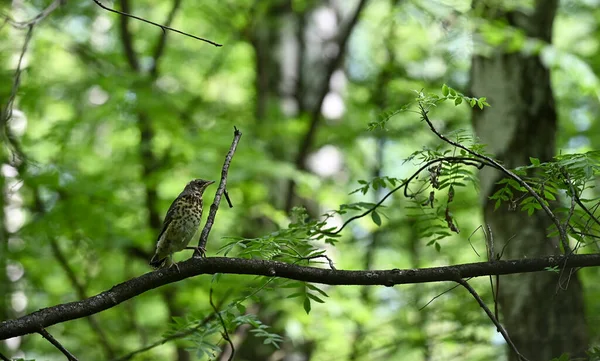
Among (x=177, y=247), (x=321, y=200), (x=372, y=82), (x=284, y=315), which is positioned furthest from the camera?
(x=372, y=82)

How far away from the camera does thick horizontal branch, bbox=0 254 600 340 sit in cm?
237

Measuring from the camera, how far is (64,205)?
680 centimetres

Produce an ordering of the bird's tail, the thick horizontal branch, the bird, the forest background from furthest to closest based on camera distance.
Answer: the forest background
the bird's tail
the bird
the thick horizontal branch

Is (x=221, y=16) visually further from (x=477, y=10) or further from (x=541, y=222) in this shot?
(x=541, y=222)

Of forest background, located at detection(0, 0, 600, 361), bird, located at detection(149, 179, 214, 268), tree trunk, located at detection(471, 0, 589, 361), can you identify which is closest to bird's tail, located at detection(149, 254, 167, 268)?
bird, located at detection(149, 179, 214, 268)

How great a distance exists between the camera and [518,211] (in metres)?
4.81

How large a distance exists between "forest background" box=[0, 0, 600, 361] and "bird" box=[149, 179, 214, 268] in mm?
357

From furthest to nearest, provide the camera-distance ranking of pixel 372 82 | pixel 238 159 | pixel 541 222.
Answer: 1. pixel 372 82
2. pixel 238 159
3. pixel 541 222

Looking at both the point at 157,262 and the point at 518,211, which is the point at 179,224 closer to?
the point at 157,262

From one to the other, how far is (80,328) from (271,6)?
534cm

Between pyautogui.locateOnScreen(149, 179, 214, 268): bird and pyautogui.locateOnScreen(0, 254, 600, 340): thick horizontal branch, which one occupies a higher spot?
pyautogui.locateOnScreen(149, 179, 214, 268): bird

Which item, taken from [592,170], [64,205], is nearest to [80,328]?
[64,205]

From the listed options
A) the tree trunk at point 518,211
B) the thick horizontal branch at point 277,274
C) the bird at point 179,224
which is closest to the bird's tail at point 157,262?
the bird at point 179,224

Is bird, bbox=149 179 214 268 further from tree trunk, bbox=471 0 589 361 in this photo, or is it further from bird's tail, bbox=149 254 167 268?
tree trunk, bbox=471 0 589 361
